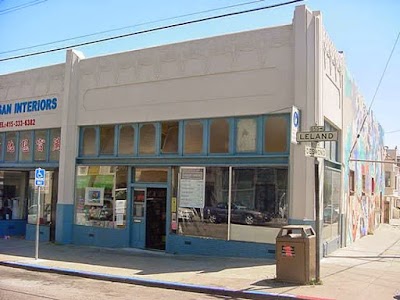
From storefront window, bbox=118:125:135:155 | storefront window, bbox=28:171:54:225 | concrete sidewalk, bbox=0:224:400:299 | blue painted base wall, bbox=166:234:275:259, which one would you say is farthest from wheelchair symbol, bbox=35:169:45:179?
storefront window, bbox=28:171:54:225

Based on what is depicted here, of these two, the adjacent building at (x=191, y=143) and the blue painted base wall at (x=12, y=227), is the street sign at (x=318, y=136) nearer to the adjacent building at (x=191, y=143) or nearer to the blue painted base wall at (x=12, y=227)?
the adjacent building at (x=191, y=143)

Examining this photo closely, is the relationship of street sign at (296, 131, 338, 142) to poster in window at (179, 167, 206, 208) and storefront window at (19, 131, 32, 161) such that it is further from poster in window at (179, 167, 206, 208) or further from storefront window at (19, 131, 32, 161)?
storefront window at (19, 131, 32, 161)

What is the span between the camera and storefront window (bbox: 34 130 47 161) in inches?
747

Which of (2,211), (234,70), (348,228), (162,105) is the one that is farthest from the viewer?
(2,211)

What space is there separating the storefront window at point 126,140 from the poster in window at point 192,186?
2.31m

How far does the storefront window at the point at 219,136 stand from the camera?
568 inches

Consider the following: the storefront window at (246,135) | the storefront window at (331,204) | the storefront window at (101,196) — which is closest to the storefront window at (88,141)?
the storefront window at (101,196)

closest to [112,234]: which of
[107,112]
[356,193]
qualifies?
[107,112]

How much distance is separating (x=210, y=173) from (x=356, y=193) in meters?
9.03

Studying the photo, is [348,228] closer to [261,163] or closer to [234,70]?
[261,163]

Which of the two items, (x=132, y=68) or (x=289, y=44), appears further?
(x=132, y=68)

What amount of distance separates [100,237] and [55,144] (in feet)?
14.1

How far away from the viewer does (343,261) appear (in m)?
13.2

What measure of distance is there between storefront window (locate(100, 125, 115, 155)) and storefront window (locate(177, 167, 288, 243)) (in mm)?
3635
